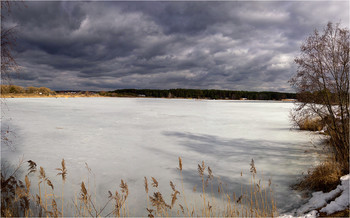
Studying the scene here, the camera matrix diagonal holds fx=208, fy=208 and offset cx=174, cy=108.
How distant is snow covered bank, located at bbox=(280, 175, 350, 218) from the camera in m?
3.86

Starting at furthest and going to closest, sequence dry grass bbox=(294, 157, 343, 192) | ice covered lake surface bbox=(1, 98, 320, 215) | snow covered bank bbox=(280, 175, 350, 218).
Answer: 1. ice covered lake surface bbox=(1, 98, 320, 215)
2. dry grass bbox=(294, 157, 343, 192)
3. snow covered bank bbox=(280, 175, 350, 218)

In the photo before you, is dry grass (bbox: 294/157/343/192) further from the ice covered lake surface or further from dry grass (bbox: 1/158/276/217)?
dry grass (bbox: 1/158/276/217)

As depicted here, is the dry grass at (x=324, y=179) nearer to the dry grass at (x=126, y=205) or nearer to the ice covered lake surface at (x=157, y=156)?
the ice covered lake surface at (x=157, y=156)

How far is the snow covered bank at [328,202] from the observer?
3.86m

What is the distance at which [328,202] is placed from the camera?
4.39m

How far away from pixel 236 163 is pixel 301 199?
2527 mm

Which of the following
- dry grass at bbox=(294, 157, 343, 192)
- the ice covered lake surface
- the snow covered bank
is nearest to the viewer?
the snow covered bank

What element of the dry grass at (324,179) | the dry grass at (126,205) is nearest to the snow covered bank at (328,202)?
the dry grass at (324,179)

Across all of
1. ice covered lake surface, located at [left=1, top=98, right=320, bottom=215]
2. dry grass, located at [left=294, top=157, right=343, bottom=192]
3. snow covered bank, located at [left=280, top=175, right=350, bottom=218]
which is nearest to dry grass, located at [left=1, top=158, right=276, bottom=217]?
ice covered lake surface, located at [left=1, top=98, right=320, bottom=215]

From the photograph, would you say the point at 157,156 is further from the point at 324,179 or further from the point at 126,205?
the point at 324,179

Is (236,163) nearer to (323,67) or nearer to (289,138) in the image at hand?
(323,67)

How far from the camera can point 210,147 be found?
9.53 meters

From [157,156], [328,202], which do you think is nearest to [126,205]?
[157,156]

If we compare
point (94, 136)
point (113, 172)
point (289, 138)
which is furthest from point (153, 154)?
point (289, 138)
